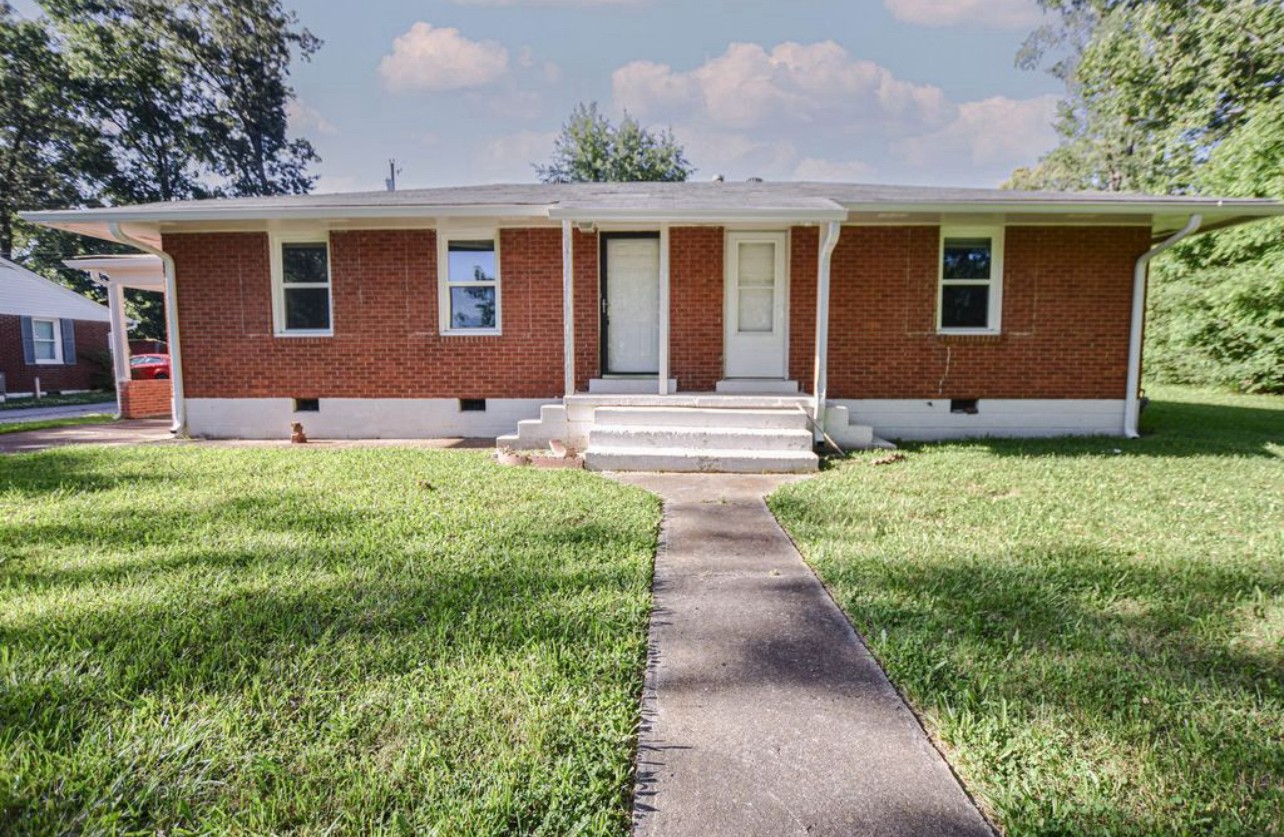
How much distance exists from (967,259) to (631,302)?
4591 millimetres

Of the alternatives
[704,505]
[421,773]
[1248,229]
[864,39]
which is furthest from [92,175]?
[1248,229]

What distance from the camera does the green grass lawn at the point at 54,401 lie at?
16.4 meters

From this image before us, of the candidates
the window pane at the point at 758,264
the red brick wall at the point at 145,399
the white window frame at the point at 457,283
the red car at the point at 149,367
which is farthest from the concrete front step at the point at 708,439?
the red car at the point at 149,367

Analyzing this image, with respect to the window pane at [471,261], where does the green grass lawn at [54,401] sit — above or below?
below

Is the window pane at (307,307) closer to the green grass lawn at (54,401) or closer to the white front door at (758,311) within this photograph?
the white front door at (758,311)

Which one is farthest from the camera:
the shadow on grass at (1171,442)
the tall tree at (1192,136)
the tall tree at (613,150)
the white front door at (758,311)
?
the tall tree at (613,150)

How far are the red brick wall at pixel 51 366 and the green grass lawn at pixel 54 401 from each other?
2.60 ft

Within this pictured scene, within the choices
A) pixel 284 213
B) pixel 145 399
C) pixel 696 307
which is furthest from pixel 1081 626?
pixel 145 399

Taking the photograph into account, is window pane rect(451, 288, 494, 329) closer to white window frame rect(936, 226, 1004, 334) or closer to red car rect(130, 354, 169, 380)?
white window frame rect(936, 226, 1004, 334)

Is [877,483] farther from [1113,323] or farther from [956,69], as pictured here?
[956,69]

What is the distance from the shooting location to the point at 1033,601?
3.11 meters

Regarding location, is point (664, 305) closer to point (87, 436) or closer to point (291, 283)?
point (291, 283)

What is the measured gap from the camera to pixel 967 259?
8.46 meters

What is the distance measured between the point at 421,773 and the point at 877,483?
4.90 m
